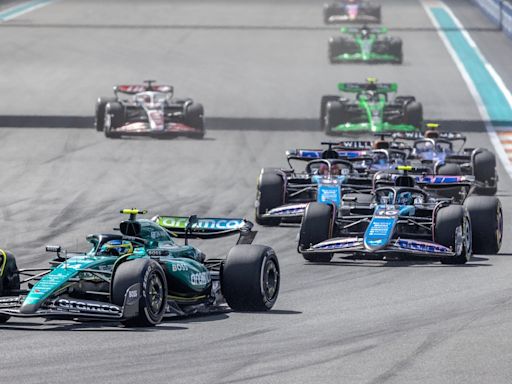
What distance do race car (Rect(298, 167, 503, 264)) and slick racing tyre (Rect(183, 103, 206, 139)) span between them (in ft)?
52.2

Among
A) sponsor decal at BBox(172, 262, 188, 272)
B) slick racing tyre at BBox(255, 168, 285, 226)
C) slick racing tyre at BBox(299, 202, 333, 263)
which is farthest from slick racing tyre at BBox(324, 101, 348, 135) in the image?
sponsor decal at BBox(172, 262, 188, 272)

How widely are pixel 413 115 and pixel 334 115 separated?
7.06 feet

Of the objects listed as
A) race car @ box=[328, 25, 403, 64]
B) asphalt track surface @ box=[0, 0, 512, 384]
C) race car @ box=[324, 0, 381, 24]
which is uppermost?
race car @ box=[324, 0, 381, 24]

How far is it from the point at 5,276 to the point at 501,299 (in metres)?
6.07

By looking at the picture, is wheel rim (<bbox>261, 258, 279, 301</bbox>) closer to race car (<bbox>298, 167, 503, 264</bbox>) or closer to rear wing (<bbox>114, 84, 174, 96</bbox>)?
race car (<bbox>298, 167, 503, 264</bbox>)

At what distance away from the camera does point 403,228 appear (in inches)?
942

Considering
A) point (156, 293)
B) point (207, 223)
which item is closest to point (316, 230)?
point (207, 223)

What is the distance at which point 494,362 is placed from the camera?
14.4 metres

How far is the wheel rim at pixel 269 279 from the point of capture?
59.2 ft

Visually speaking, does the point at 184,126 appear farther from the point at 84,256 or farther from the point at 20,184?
the point at 84,256

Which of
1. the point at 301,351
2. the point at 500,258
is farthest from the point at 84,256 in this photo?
the point at 500,258

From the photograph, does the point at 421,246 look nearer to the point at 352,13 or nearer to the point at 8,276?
the point at 8,276

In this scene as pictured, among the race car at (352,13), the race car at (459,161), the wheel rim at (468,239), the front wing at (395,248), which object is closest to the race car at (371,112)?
the race car at (459,161)

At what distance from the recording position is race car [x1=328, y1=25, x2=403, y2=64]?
2196 inches
